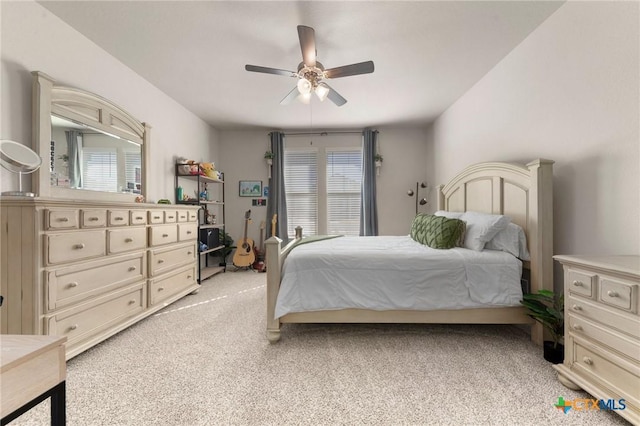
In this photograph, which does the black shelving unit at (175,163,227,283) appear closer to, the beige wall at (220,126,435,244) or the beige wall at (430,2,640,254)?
the beige wall at (220,126,435,244)

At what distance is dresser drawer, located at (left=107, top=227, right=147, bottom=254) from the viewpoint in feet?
6.73

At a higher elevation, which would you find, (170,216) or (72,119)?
(72,119)

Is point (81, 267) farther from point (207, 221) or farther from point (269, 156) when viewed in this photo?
point (269, 156)

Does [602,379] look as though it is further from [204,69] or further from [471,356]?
[204,69]

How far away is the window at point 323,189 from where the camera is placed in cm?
480

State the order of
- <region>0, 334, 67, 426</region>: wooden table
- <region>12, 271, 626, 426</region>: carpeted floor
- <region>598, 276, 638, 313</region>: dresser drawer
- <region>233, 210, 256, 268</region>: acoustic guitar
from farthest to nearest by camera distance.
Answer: <region>233, 210, 256, 268</region>: acoustic guitar, <region>12, 271, 626, 426</region>: carpeted floor, <region>598, 276, 638, 313</region>: dresser drawer, <region>0, 334, 67, 426</region>: wooden table

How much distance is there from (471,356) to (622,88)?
192 cm

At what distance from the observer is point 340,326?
229 centimetres

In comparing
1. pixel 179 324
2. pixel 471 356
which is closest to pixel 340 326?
pixel 471 356

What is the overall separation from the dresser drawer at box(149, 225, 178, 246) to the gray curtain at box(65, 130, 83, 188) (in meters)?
0.67

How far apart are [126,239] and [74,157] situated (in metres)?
0.78

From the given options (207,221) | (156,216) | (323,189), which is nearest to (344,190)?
(323,189)

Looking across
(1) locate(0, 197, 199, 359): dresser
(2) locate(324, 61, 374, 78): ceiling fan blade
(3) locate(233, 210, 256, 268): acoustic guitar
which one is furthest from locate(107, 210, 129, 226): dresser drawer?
(3) locate(233, 210, 256, 268): acoustic guitar

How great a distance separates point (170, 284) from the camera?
2.76 metres
